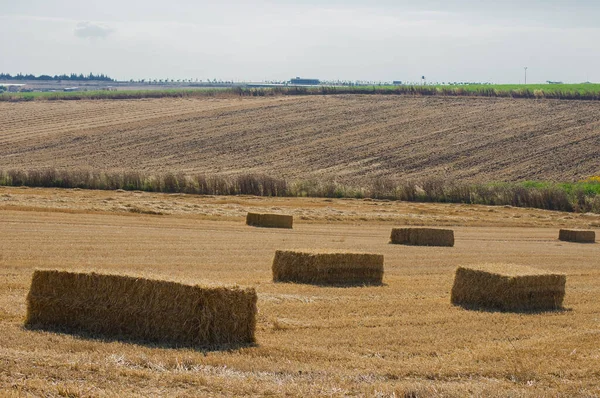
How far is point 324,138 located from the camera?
60344 millimetres

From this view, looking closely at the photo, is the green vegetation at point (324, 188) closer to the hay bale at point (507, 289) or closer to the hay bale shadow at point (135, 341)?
the hay bale at point (507, 289)

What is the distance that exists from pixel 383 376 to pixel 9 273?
8.15 meters

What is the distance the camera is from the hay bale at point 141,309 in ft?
34.6

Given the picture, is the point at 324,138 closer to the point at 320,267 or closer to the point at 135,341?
the point at 320,267

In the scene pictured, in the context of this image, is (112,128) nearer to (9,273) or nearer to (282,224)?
(282,224)

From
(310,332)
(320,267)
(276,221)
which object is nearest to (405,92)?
(276,221)

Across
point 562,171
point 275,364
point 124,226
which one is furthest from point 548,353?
point 562,171

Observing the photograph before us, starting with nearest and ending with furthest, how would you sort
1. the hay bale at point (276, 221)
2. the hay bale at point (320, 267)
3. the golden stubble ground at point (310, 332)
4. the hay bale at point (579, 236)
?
1. the golden stubble ground at point (310, 332)
2. the hay bale at point (320, 267)
3. the hay bale at point (276, 221)
4. the hay bale at point (579, 236)

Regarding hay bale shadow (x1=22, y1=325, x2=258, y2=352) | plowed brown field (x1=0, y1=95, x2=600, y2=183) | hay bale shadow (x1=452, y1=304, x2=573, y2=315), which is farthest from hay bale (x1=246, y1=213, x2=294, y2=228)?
plowed brown field (x1=0, y1=95, x2=600, y2=183)

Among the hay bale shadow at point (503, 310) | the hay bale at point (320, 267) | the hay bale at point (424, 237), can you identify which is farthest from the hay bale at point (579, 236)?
the hay bale shadow at point (503, 310)

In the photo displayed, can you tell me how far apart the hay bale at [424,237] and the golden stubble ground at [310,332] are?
586 millimetres

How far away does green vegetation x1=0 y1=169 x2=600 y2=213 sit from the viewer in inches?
1501

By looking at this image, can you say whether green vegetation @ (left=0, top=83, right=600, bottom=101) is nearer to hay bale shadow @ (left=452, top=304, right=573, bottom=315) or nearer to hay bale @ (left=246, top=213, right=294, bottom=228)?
hay bale @ (left=246, top=213, right=294, bottom=228)

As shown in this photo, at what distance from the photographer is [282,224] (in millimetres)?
27828
